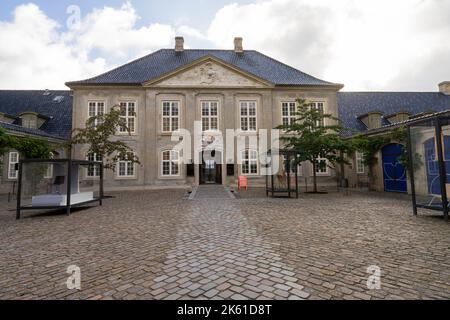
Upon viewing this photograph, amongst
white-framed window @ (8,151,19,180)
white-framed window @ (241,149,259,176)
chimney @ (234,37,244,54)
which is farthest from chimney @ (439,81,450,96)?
white-framed window @ (8,151,19,180)

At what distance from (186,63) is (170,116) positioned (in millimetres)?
5348

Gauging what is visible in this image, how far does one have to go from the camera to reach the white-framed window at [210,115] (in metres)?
20.8

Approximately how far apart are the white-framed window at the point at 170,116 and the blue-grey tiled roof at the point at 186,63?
2503 millimetres

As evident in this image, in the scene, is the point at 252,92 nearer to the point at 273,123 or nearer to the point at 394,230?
the point at 273,123

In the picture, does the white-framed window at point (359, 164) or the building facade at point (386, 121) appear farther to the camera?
the white-framed window at point (359, 164)

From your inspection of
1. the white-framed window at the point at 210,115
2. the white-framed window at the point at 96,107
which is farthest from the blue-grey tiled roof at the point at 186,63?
the white-framed window at the point at 210,115

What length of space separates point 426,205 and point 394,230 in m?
2.87

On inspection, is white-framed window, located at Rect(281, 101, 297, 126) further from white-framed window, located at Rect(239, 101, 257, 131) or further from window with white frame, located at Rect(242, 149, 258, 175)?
window with white frame, located at Rect(242, 149, 258, 175)

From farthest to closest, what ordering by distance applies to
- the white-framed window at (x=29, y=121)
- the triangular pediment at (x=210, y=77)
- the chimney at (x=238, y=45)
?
the chimney at (x=238, y=45), the white-framed window at (x=29, y=121), the triangular pediment at (x=210, y=77)

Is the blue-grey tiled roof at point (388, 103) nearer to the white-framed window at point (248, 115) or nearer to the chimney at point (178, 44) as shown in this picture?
the white-framed window at point (248, 115)

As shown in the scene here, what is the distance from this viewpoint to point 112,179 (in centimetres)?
1944

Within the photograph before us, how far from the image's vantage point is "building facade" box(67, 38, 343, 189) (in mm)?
19953
